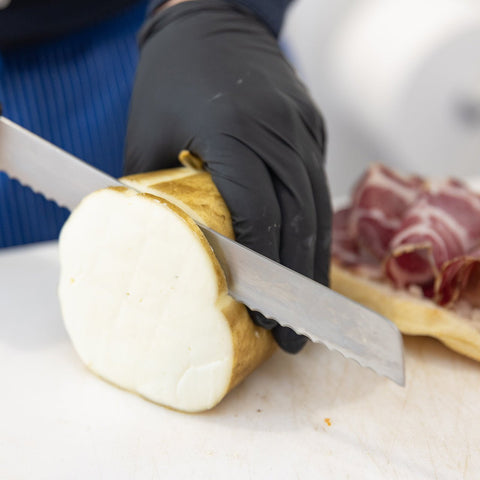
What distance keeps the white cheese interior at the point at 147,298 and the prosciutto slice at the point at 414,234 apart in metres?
0.57

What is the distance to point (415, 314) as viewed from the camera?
1.34 m

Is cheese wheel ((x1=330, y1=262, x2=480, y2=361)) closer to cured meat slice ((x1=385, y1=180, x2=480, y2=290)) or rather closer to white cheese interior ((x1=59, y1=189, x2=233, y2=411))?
cured meat slice ((x1=385, y1=180, x2=480, y2=290))

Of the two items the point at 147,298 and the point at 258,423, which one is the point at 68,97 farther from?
the point at 258,423

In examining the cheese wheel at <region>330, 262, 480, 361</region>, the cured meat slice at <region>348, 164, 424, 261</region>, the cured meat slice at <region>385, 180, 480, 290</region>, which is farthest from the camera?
the cured meat slice at <region>348, 164, 424, 261</region>

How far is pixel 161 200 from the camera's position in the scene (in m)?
1.03

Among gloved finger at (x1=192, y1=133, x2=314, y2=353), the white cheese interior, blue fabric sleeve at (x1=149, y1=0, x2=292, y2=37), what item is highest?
blue fabric sleeve at (x1=149, y1=0, x2=292, y2=37)

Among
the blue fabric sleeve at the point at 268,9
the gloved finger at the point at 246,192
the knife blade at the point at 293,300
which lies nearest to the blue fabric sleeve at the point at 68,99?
the blue fabric sleeve at the point at 268,9

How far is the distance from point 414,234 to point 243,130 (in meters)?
0.56

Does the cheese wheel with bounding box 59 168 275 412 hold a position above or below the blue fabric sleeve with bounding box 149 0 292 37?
below

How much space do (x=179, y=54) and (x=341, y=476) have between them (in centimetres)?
89

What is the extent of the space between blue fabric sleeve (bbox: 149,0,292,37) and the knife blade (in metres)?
0.61

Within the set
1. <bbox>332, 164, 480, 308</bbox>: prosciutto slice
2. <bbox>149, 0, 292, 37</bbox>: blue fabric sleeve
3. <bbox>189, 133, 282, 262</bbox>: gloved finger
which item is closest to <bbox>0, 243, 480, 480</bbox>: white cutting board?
Answer: <bbox>332, 164, 480, 308</bbox>: prosciutto slice

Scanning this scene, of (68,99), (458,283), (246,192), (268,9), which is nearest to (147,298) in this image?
(246,192)

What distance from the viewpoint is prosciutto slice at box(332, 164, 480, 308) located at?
1.37m
